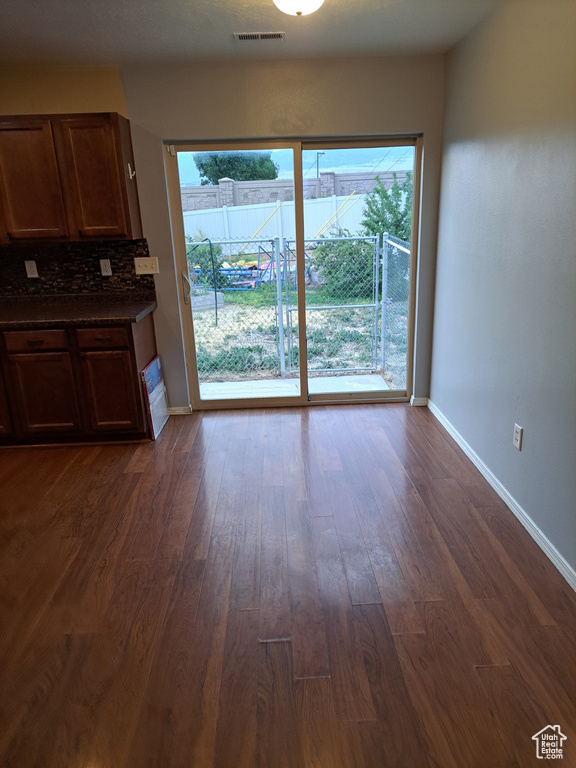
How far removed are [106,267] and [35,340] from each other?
804 mm

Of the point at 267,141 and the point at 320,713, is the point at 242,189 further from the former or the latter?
the point at 320,713

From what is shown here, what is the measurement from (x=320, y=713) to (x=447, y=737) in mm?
371

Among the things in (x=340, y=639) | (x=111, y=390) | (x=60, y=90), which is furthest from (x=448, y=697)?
(x=60, y=90)

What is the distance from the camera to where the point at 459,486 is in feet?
8.82

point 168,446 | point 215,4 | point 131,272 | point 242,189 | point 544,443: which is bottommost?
point 168,446

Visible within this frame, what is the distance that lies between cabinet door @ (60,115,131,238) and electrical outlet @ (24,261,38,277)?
63cm

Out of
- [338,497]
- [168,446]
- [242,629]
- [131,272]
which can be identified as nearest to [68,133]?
[131,272]

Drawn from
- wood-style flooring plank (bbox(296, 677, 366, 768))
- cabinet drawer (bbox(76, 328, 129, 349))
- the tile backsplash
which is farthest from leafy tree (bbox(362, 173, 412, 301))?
wood-style flooring plank (bbox(296, 677, 366, 768))

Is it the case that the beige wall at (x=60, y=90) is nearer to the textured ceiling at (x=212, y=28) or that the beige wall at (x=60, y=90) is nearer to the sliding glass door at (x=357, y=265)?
the textured ceiling at (x=212, y=28)

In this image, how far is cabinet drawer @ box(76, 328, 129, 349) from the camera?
3148mm

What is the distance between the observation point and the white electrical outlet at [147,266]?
11.7 ft

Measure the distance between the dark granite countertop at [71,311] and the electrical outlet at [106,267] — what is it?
171 millimetres

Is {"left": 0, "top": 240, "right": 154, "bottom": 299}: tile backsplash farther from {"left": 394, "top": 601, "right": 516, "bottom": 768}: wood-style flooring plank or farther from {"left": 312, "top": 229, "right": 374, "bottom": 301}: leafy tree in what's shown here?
{"left": 394, "top": 601, "right": 516, "bottom": 768}: wood-style flooring plank

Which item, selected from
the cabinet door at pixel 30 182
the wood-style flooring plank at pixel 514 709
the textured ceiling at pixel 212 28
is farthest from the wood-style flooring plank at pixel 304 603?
the textured ceiling at pixel 212 28
